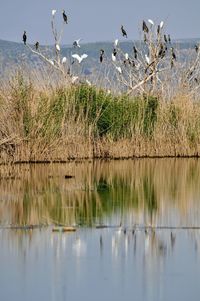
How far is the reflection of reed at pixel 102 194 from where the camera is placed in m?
12.2

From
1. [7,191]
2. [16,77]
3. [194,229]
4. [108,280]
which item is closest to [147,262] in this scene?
[108,280]

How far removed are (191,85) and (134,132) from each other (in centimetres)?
428

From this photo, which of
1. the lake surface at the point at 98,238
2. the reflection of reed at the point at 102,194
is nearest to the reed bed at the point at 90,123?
the reflection of reed at the point at 102,194

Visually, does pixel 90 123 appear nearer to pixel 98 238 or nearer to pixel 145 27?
pixel 145 27

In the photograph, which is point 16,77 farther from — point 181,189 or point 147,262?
point 147,262

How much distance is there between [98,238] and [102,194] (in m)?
4.24

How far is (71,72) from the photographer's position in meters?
25.2

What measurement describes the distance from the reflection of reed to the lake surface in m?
0.01

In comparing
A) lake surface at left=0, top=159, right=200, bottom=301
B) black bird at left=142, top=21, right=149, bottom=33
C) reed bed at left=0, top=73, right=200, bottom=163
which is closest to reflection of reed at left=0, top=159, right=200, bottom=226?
lake surface at left=0, top=159, right=200, bottom=301

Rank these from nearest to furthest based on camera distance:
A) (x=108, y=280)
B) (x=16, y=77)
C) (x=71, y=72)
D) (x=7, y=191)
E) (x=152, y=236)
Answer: (x=108, y=280)
(x=152, y=236)
(x=7, y=191)
(x=16, y=77)
(x=71, y=72)

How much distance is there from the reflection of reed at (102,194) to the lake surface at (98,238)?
15 millimetres

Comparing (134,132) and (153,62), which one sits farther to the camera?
(153,62)

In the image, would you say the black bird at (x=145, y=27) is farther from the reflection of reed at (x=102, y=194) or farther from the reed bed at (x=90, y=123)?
the reflection of reed at (x=102, y=194)

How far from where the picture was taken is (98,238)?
1059 cm
